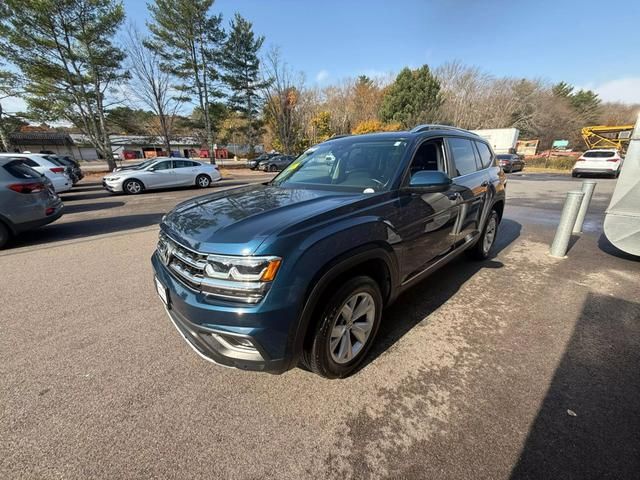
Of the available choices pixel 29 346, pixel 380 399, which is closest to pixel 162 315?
pixel 29 346

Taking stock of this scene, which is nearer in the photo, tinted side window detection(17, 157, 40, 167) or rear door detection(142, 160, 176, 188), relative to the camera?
tinted side window detection(17, 157, 40, 167)

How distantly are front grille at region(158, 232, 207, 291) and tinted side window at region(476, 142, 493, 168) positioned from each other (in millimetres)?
3988

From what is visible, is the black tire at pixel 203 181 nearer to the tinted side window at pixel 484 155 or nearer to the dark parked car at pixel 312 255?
the dark parked car at pixel 312 255

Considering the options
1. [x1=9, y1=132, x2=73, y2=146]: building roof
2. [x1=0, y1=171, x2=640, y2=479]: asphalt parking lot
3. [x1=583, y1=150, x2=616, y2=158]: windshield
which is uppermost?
[x1=9, y1=132, x2=73, y2=146]: building roof

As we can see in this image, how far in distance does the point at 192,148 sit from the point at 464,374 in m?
65.6

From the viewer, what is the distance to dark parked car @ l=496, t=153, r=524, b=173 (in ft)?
69.5

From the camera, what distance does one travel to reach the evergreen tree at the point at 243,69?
2608cm

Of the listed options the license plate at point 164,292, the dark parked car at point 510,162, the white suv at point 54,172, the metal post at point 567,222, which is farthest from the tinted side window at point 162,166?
the dark parked car at point 510,162

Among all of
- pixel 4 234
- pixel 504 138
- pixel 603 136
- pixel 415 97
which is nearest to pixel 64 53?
pixel 4 234

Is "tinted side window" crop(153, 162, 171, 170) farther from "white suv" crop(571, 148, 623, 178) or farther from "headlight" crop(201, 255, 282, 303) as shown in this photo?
"white suv" crop(571, 148, 623, 178)

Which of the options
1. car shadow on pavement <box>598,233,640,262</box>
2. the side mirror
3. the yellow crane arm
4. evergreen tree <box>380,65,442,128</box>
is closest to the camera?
the side mirror

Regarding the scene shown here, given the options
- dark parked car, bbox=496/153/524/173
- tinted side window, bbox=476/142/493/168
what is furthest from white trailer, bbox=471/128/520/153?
tinted side window, bbox=476/142/493/168

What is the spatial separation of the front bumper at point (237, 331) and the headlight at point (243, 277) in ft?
0.21

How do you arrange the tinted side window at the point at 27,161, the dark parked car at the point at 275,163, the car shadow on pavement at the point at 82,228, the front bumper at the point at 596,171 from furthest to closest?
the dark parked car at the point at 275,163 < the front bumper at the point at 596,171 < the car shadow on pavement at the point at 82,228 < the tinted side window at the point at 27,161
